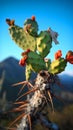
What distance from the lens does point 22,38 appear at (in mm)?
1302

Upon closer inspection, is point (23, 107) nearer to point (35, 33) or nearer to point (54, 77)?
point (54, 77)

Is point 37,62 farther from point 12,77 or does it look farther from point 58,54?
point 12,77

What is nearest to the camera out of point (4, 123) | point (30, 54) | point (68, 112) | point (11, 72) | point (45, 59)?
point (30, 54)

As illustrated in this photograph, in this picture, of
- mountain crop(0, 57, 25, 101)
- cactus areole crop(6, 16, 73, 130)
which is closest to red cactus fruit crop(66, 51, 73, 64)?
cactus areole crop(6, 16, 73, 130)

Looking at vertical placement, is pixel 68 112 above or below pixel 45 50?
above

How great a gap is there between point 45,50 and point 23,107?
0.21 m

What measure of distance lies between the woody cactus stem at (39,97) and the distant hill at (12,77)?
382 cm

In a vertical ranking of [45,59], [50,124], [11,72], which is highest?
[11,72]

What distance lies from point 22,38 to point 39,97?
0.81 ft

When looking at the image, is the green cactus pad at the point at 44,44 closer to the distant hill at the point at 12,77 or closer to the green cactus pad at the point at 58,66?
the green cactus pad at the point at 58,66

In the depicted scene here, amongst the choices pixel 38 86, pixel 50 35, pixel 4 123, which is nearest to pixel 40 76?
pixel 38 86

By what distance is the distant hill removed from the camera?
583 cm

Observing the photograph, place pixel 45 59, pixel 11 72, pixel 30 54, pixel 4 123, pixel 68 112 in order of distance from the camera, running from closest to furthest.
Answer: pixel 30 54 → pixel 45 59 → pixel 4 123 → pixel 68 112 → pixel 11 72

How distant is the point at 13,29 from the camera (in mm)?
1290
